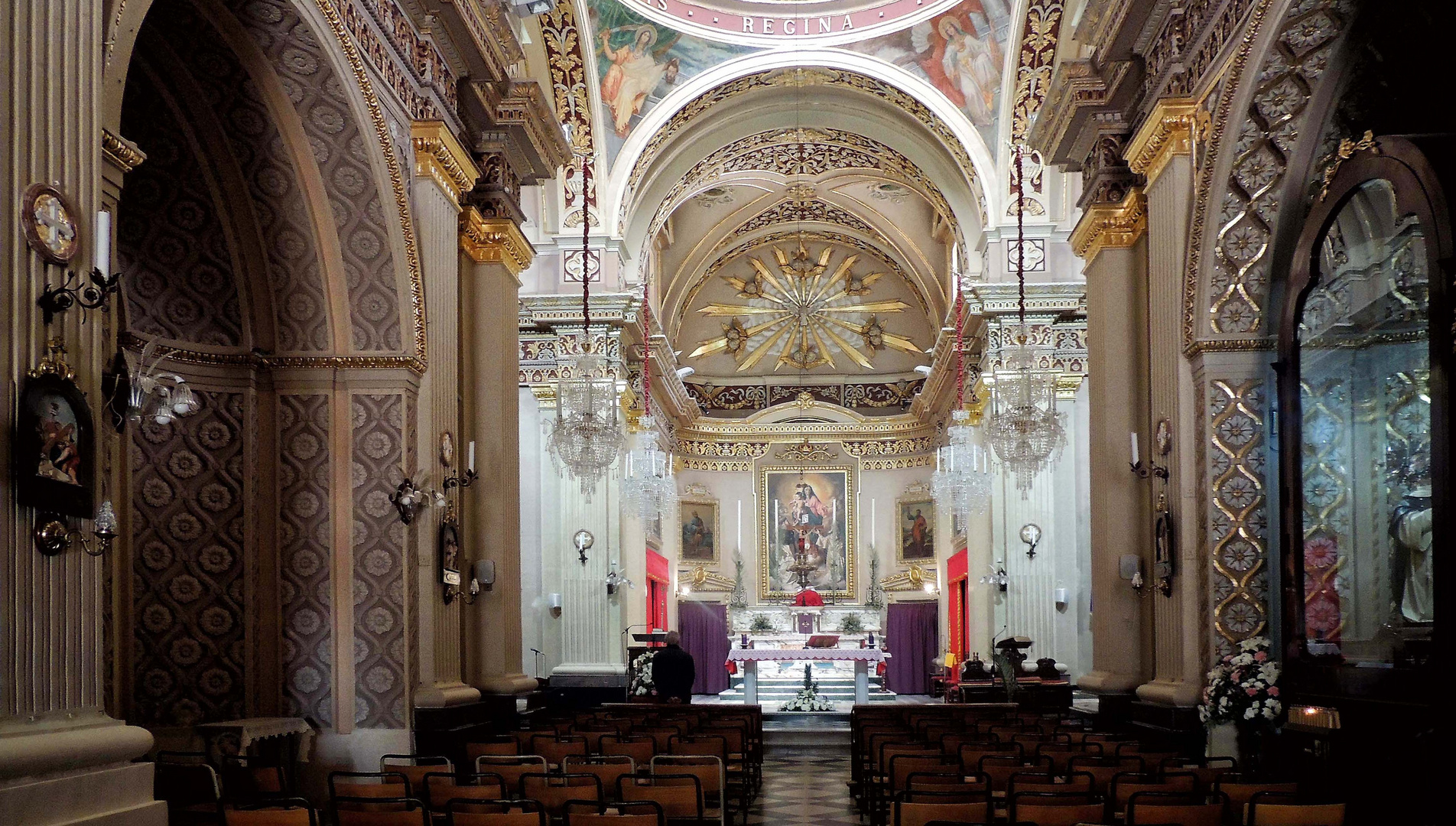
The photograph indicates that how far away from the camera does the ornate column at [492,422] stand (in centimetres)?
1253

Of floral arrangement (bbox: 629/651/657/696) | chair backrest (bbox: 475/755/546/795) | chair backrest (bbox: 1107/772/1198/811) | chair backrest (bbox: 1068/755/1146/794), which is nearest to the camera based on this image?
chair backrest (bbox: 1107/772/1198/811)

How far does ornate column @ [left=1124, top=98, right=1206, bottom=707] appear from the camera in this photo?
10266 mm

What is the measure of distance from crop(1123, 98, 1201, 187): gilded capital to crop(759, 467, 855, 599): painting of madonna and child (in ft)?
69.6

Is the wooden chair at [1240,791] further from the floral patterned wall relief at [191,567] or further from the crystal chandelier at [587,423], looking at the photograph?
the crystal chandelier at [587,423]

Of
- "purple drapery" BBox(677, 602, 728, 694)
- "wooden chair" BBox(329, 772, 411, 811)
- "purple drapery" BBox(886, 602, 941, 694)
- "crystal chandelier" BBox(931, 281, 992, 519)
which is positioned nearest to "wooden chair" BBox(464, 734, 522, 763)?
"wooden chair" BBox(329, 772, 411, 811)

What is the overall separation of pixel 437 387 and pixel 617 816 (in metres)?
5.53

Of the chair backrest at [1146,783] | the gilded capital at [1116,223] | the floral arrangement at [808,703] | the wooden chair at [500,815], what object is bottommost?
the floral arrangement at [808,703]

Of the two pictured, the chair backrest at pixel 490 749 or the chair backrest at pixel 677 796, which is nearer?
the chair backrest at pixel 677 796

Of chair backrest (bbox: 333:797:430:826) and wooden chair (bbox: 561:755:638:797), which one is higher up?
chair backrest (bbox: 333:797:430:826)

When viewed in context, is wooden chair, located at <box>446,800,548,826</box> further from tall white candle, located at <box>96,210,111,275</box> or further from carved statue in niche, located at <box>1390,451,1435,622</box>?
carved statue in niche, located at <box>1390,451,1435,622</box>

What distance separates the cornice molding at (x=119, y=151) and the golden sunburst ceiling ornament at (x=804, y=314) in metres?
25.0

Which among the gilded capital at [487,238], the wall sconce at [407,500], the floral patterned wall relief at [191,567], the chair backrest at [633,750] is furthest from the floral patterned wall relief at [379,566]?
the gilded capital at [487,238]

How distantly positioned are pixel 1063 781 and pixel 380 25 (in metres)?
6.76

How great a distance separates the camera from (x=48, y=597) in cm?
510
